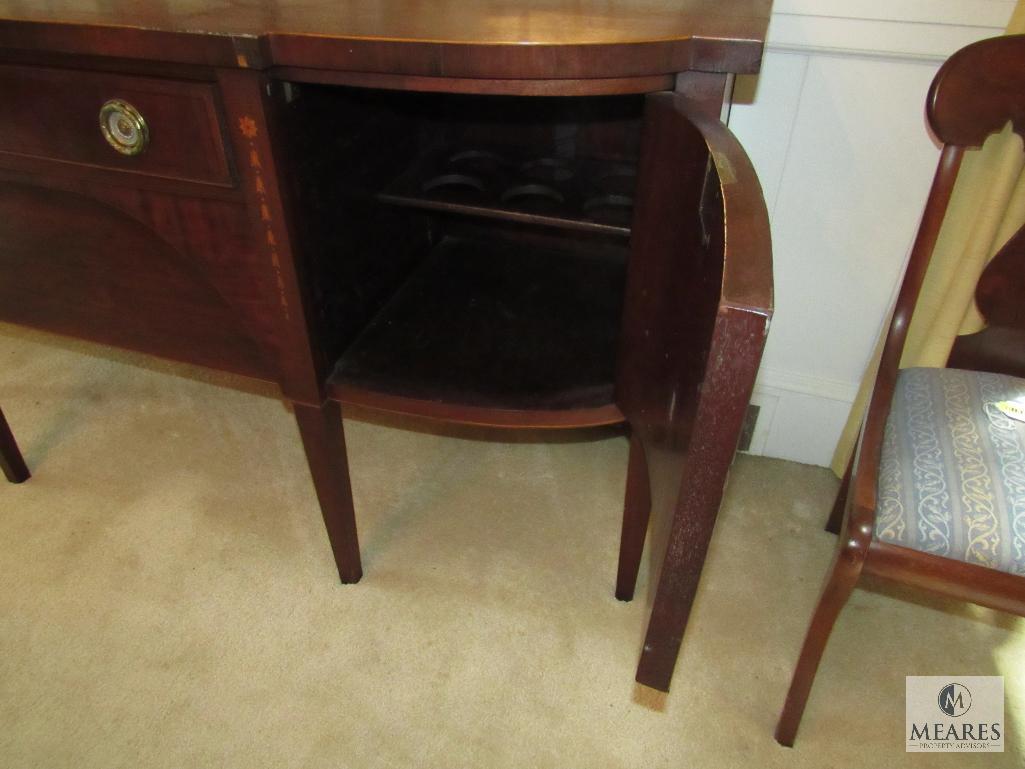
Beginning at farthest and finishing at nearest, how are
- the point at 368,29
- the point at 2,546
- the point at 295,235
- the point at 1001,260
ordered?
1. the point at 2,546
2. the point at 1001,260
3. the point at 295,235
4. the point at 368,29

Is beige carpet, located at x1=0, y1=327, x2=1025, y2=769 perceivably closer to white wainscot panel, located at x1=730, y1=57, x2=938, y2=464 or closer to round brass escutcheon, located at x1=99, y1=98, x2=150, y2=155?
white wainscot panel, located at x1=730, y1=57, x2=938, y2=464

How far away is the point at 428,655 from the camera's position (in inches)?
42.1

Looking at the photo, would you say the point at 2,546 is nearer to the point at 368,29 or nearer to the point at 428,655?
the point at 428,655

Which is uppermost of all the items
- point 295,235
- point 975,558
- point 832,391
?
point 295,235

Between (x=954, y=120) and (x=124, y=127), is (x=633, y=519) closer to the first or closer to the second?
(x=954, y=120)

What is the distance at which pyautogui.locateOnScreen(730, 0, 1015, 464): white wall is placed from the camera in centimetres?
97

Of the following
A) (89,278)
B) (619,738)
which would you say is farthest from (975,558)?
(89,278)

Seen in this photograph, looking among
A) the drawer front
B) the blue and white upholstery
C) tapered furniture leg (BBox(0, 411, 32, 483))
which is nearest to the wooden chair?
the blue and white upholstery

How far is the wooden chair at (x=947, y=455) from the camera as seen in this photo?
76cm

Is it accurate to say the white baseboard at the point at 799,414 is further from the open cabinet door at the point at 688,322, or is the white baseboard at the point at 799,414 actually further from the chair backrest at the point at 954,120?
the open cabinet door at the point at 688,322

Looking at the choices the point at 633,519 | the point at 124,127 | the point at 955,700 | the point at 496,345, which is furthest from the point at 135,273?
the point at 955,700

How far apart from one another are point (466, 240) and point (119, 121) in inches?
22.3

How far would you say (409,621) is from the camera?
1.11m

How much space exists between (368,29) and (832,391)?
0.99 metres
